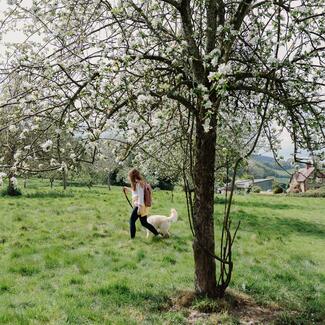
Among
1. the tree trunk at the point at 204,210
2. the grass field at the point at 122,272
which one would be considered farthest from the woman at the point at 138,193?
the tree trunk at the point at 204,210

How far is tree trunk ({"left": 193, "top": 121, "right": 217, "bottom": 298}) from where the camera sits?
7.43 meters

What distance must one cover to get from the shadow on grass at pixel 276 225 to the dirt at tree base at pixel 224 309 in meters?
9.36

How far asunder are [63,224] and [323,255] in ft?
29.9

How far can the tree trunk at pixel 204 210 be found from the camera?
24.4 ft

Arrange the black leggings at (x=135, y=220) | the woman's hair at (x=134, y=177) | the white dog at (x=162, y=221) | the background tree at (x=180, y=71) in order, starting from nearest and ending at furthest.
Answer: the background tree at (x=180, y=71) < the woman's hair at (x=134, y=177) < the black leggings at (x=135, y=220) < the white dog at (x=162, y=221)

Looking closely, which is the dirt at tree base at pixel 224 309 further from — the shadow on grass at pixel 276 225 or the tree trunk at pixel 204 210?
the shadow on grass at pixel 276 225

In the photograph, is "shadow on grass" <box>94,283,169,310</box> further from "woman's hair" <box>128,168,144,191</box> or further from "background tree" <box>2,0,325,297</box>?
"woman's hair" <box>128,168,144,191</box>

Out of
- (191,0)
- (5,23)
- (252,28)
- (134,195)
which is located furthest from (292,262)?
(5,23)

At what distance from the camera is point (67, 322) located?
6.95 metres

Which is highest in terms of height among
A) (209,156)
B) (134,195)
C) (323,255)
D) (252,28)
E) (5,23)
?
(252,28)

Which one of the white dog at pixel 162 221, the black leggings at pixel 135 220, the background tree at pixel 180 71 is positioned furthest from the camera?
the white dog at pixel 162 221

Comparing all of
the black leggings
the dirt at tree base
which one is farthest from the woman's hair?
the dirt at tree base

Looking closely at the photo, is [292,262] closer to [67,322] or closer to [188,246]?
[188,246]

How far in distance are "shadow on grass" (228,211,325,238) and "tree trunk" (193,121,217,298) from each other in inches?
383
